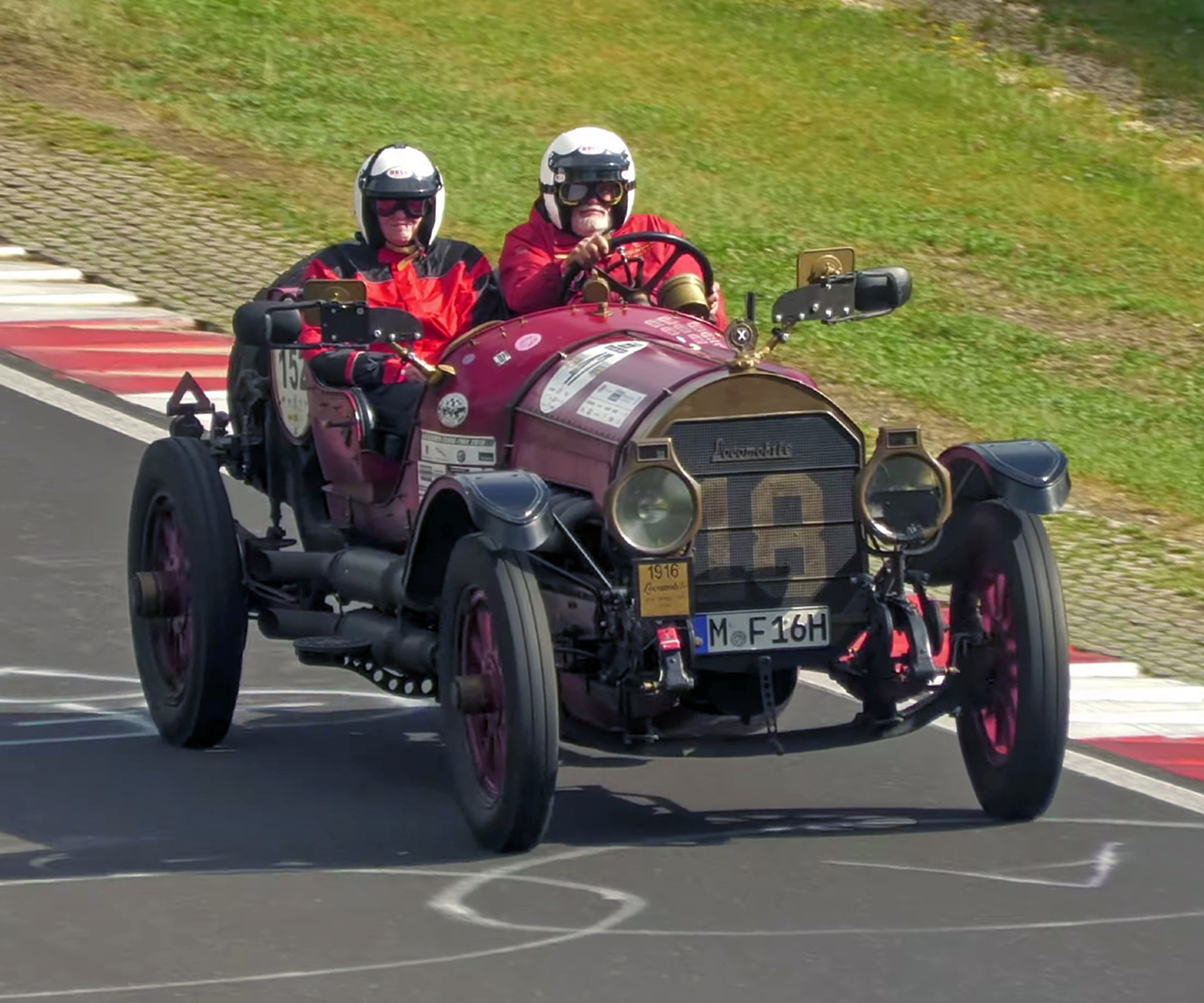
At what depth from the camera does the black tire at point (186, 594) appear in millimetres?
7727

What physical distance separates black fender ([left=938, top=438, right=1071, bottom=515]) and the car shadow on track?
0.93 metres

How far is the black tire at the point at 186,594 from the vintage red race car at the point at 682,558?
0.40 m

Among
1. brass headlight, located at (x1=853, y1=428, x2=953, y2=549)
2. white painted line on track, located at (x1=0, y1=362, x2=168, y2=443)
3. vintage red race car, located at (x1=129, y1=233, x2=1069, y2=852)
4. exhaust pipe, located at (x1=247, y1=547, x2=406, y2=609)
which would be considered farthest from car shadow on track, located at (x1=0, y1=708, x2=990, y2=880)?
white painted line on track, located at (x1=0, y1=362, x2=168, y2=443)

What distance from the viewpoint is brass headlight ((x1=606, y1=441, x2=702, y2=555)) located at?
638 cm

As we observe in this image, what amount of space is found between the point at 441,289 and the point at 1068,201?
13.8m

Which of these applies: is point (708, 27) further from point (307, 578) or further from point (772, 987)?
point (772, 987)

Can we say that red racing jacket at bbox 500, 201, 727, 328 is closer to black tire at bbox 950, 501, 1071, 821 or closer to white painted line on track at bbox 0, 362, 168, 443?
black tire at bbox 950, 501, 1071, 821

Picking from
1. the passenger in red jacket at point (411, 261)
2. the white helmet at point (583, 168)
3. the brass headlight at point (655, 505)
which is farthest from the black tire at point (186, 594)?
the brass headlight at point (655, 505)

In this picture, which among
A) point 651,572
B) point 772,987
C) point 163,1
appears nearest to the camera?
point 772,987

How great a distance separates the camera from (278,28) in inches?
915

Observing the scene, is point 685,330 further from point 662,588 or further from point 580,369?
point 662,588

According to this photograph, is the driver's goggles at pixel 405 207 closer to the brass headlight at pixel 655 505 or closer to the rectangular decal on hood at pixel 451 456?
the rectangular decal on hood at pixel 451 456

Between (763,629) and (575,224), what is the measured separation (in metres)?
1.99

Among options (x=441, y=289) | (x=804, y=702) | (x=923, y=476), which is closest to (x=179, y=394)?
(x=441, y=289)
